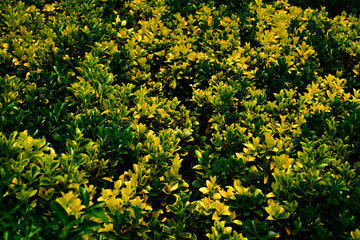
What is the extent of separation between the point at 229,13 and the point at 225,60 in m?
1.59

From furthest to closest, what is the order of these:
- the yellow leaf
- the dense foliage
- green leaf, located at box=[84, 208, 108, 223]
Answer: the yellow leaf < the dense foliage < green leaf, located at box=[84, 208, 108, 223]

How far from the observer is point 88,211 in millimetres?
1533

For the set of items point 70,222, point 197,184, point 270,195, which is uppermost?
point 70,222

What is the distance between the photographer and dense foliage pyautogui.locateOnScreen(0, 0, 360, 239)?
7.19 ft

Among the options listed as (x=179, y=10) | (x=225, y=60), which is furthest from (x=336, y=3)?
(x=225, y=60)

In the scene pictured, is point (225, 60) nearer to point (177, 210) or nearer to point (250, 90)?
point (250, 90)

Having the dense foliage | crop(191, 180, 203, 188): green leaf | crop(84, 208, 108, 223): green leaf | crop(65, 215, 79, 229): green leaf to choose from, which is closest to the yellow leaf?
the dense foliage

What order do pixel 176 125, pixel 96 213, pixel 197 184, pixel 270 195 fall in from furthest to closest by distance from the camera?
pixel 176 125 → pixel 197 184 → pixel 270 195 → pixel 96 213

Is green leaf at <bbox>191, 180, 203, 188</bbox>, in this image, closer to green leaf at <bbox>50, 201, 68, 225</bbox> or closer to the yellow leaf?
the yellow leaf

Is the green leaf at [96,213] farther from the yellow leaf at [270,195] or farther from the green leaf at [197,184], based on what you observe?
the yellow leaf at [270,195]

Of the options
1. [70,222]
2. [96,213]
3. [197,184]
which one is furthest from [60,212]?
[197,184]

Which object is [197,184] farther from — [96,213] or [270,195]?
[96,213]

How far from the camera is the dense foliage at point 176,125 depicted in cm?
219

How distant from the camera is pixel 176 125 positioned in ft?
10.6
